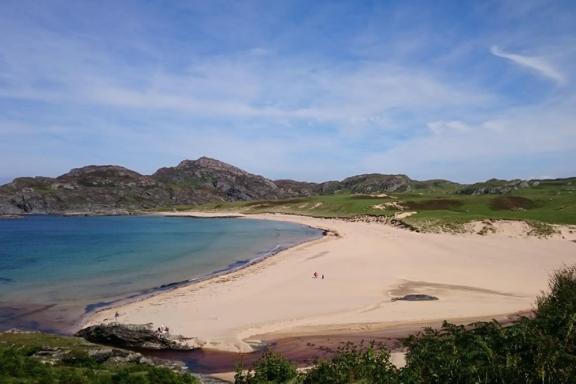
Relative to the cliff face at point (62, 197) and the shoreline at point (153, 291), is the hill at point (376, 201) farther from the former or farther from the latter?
the shoreline at point (153, 291)

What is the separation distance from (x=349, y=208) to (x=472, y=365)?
4099 inches

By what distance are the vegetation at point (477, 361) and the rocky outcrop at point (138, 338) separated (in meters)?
9.15

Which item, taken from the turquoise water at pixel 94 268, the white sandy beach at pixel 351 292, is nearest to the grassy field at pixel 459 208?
the white sandy beach at pixel 351 292

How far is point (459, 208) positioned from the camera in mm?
87438

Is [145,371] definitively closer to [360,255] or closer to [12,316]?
[12,316]

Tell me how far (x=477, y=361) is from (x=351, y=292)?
71.4ft

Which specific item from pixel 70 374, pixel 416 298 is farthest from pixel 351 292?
pixel 70 374

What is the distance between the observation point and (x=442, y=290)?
29609 mm

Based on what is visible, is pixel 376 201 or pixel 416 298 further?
pixel 376 201

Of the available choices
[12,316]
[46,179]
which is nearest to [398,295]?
[12,316]

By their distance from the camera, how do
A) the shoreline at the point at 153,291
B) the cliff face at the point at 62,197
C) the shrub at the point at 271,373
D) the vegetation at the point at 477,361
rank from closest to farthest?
1. the vegetation at the point at 477,361
2. the shrub at the point at 271,373
3. the shoreline at the point at 153,291
4. the cliff face at the point at 62,197

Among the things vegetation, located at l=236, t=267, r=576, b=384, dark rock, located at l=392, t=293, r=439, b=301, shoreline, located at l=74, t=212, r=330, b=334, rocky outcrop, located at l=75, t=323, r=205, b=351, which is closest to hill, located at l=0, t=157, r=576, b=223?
shoreline, located at l=74, t=212, r=330, b=334

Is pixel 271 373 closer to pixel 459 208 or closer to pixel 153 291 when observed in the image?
pixel 153 291

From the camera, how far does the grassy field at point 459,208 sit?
65125mm
